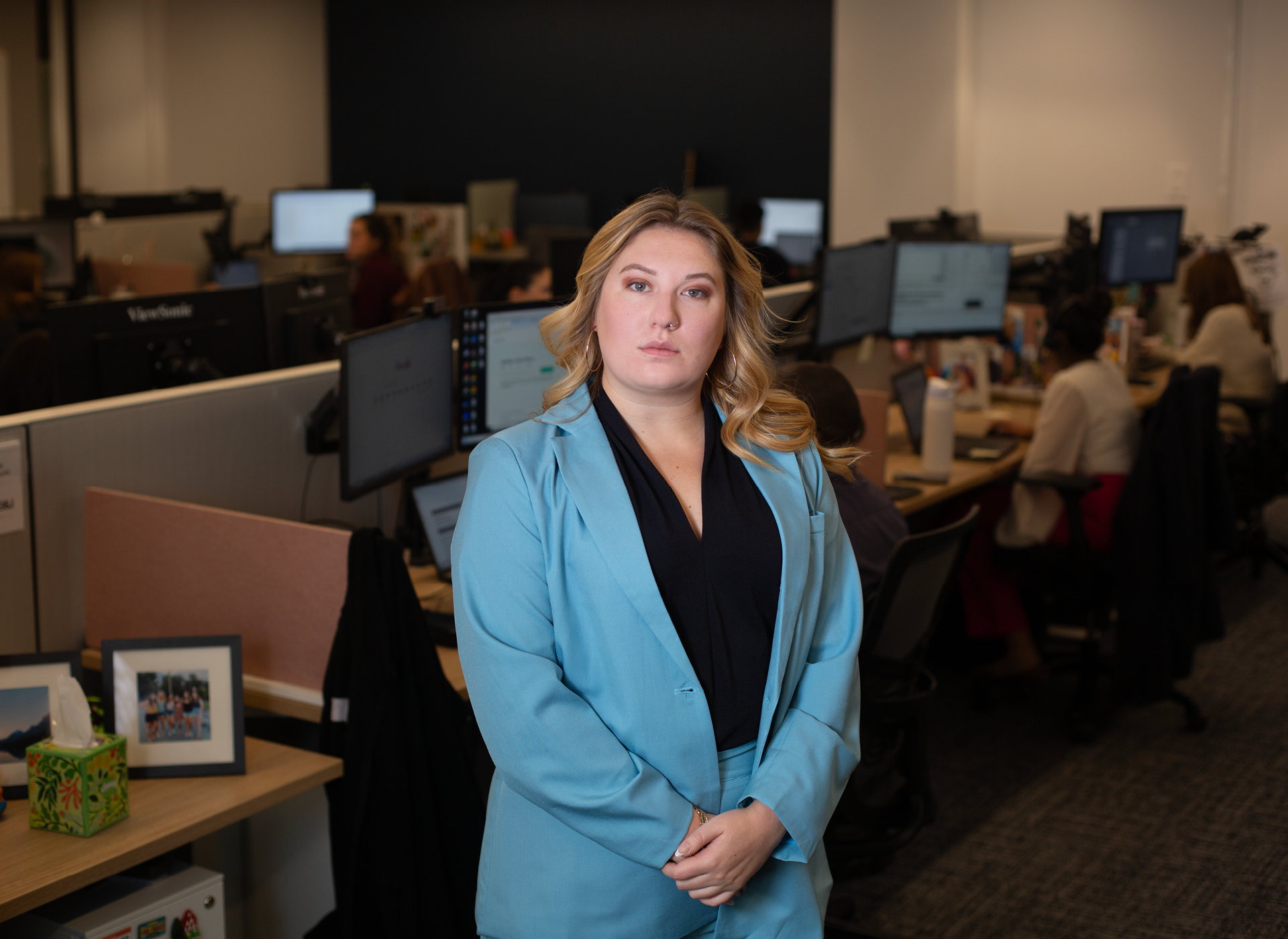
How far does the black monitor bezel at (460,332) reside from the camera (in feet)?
8.50

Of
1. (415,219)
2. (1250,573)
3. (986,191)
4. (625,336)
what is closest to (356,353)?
(625,336)

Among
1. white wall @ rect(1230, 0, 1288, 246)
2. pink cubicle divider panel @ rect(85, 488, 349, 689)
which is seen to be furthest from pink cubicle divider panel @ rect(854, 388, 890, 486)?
white wall @ rect(1230, 0, 1288, 246)

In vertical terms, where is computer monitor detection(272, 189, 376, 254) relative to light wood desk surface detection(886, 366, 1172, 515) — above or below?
above

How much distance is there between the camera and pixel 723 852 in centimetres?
128

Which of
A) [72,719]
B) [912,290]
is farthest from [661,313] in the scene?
[912,290]

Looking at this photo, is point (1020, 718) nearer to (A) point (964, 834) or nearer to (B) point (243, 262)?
(A) point (964, 834)

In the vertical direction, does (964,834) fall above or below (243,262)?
below

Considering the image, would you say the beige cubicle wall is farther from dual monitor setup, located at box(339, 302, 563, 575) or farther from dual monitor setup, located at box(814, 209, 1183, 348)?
dual monitor setup, located at box(814, 209, 1183, 348)

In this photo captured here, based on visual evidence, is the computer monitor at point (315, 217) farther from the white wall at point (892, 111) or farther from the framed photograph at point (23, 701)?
the framed photograph at point (23, 701)

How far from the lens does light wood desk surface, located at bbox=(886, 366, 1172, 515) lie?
129 inches

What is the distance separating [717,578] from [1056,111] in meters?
6.09

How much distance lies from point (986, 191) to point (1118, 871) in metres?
5.03

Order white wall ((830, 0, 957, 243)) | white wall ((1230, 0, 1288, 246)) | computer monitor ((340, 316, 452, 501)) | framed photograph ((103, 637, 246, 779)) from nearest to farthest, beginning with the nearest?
framed photograph ((103, 637, 246, 779))
computer monitor ((340, 316, 452, 501))
white wall ((1230, 0, 1288, 246))
white wall ((830, 0, 957, 243))

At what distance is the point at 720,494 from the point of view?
139 centimetres
